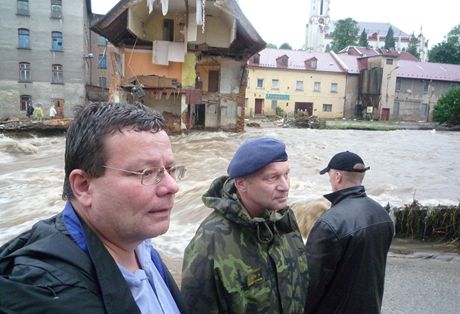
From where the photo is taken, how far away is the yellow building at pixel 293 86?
44750 mm

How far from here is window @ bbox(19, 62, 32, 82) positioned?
32125 millimetres

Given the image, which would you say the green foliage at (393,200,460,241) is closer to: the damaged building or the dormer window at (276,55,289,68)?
the damaged building

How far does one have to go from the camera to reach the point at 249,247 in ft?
7.00

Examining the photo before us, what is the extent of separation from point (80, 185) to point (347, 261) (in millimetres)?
2086

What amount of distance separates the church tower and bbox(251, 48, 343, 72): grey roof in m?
37.4

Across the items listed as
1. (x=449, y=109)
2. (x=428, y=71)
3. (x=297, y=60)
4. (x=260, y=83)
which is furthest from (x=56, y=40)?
(x=428, y=71)

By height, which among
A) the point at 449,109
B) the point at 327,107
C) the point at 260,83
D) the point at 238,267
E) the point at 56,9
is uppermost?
the point at 56,9

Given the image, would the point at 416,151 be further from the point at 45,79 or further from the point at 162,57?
the point at 45,79

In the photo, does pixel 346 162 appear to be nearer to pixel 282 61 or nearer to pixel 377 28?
pixel 282 61

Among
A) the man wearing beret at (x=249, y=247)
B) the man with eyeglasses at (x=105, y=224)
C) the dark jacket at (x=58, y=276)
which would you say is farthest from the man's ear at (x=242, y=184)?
the dark jacket at (x=58, y=276)

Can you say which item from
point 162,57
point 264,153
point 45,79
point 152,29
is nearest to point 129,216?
point 264,153

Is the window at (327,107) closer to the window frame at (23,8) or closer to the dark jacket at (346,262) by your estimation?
the window frame at (23,8)

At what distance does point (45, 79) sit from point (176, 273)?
31.1 m

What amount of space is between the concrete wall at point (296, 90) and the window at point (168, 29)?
74.7 feet
